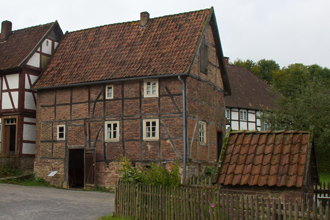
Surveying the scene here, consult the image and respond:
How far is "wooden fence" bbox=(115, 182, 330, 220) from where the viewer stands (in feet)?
25.4

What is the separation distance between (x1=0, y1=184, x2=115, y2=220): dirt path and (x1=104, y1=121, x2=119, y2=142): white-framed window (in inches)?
149

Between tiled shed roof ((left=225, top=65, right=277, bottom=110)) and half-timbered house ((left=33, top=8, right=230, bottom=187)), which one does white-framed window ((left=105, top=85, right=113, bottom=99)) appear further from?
tiled shed roof ((left=225, top=65, right=277, bottom=110))

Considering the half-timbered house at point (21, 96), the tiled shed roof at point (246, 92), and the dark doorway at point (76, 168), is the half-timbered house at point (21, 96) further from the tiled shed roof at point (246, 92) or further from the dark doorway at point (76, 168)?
the tiled shed roof at point (246, 92)

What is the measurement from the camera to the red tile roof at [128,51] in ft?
71.2

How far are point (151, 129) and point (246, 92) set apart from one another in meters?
17.7

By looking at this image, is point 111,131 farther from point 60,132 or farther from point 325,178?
point 325,178

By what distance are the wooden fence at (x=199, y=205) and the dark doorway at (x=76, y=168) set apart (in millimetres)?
12263

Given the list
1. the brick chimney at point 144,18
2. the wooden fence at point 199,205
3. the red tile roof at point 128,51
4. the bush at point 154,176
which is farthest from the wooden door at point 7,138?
the bush at point 154,176

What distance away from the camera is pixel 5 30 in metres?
29.1

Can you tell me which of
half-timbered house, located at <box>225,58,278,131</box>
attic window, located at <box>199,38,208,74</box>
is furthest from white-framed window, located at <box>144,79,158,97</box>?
half-timbered house, located at <box>225,58,278,131</box>

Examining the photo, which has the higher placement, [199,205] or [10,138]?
[10,138]

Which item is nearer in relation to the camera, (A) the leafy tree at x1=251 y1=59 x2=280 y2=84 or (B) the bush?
(B) the bush

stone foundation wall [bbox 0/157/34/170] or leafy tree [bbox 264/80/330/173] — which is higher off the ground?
leafy tree [bbox 264/80/330/173]

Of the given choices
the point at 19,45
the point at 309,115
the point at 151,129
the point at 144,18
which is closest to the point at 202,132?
the point at 151,129
